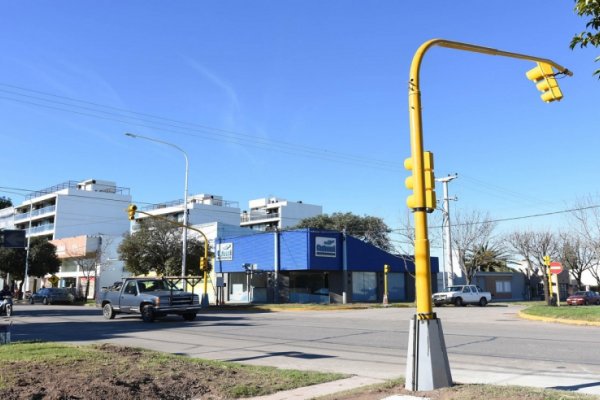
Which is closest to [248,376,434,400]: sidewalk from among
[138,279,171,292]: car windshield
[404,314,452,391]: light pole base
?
[404,314,452,391]: light pole base

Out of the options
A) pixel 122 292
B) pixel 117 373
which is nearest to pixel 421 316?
pixel 117 373

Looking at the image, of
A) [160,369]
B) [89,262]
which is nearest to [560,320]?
[160,369]

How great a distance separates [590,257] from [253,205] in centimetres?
6498

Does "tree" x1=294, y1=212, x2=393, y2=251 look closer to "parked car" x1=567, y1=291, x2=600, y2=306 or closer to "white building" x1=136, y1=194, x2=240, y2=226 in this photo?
"white building" x1=136, y1=194, x2=240, y2=226

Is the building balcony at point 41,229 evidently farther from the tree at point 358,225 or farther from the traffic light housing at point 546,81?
the traffic light housing at point 546,81

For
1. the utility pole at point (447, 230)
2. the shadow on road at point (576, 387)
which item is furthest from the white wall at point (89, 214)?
the shadow on road at point (576, 387)

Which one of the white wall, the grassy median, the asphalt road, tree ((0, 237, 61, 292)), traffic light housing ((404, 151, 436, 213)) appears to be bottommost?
the asphalt road

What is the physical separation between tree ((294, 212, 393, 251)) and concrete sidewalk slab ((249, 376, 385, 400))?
65618 millimetres

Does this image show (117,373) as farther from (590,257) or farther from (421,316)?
(590,257)

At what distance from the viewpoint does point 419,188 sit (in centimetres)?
798

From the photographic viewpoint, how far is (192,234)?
5072 centimetres

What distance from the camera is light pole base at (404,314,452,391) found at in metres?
7.49

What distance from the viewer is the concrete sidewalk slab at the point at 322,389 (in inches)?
309

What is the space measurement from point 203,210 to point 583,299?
54.6 metres
